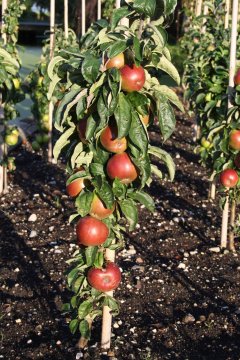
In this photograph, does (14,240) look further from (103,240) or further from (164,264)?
(103,240)

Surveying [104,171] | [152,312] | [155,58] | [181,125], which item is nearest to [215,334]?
[152,312]

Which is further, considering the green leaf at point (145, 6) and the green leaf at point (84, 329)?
the green leaf at point (84, 329)

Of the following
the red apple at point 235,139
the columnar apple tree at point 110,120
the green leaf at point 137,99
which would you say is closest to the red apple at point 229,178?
the red apple at point 235,139

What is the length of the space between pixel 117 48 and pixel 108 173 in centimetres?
52

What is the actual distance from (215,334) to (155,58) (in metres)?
1.61

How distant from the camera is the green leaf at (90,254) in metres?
2.51

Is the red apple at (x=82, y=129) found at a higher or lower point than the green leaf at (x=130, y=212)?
higher

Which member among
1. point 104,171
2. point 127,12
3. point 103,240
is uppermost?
point 127,12

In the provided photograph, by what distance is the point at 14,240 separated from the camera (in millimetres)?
4312

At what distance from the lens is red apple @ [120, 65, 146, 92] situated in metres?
2.19

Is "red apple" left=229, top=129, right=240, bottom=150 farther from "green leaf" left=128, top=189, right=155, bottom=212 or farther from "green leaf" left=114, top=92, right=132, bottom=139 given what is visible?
"green leaf" left=114, top=92, right=132, bottom=139

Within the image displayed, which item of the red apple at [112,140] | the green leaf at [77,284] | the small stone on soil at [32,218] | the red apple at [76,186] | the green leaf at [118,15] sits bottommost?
the small stone on soil at [32,218]

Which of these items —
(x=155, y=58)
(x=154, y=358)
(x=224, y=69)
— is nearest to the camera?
(x=155, y=58)

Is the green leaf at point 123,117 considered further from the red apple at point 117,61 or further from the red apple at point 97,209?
the red apple at point 97,209
